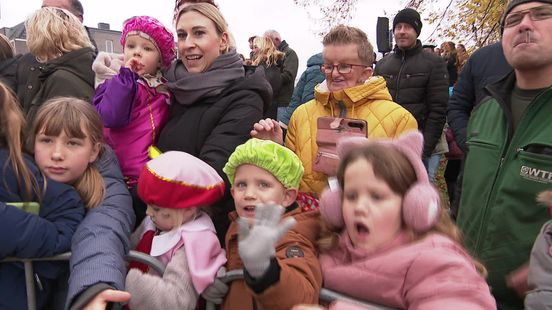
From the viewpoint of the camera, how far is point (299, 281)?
5.17 feet

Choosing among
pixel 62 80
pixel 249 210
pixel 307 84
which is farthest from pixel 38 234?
pixel 307 84

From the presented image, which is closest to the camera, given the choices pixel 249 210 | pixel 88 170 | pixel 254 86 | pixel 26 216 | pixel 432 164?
pixel 26 216

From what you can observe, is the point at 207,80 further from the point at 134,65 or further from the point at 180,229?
the point at 180,229

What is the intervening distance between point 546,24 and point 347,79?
1005 millimetres

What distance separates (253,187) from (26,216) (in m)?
0.94

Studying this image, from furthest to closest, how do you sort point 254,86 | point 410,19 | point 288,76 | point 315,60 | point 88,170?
point 288,76 < point 315,60 < point 410,19 < point 254,86 < point 88,170

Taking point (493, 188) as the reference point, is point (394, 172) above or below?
above

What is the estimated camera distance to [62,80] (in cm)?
309

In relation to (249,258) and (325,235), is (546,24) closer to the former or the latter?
(325,235)

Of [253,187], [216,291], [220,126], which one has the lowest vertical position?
[216,291]

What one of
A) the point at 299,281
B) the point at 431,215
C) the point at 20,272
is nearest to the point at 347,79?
the point at 431,215

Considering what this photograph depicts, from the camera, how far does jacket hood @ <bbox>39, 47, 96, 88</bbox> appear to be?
3145 millimetres

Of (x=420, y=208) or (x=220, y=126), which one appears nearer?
(x=420, y=208)

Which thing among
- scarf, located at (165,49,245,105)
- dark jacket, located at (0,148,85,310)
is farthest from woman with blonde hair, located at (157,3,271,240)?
dark jacket, located at (0,148,85,310)
